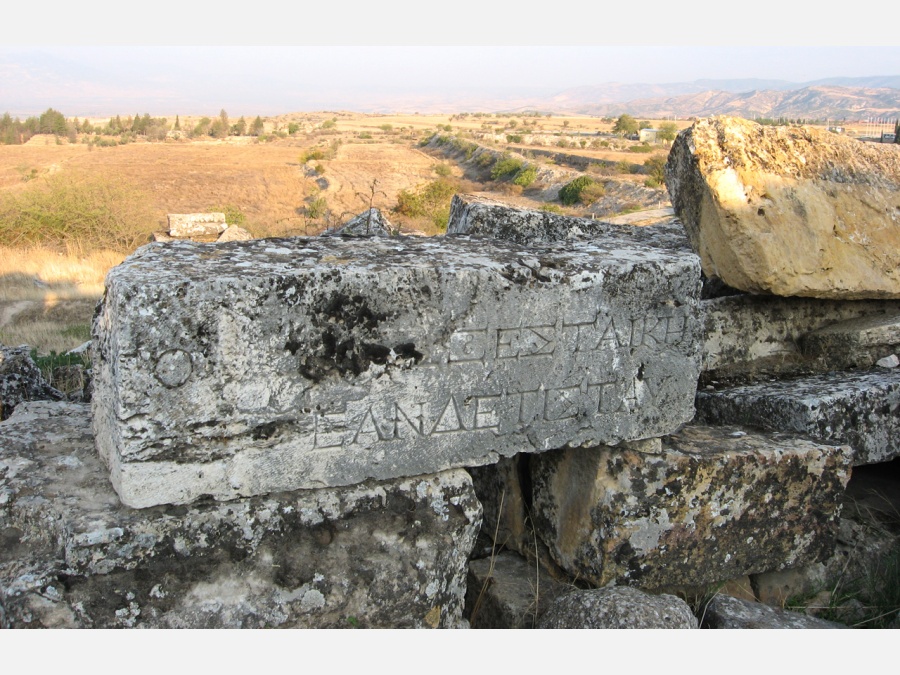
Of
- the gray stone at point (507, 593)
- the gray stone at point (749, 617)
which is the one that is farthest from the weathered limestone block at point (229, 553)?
the gray stone at point (749, 617)

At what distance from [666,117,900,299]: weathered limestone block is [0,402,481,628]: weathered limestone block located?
1.82m

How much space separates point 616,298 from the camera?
2.54m

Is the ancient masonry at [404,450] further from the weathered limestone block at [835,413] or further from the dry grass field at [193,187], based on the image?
the dry grass field at [193,187]

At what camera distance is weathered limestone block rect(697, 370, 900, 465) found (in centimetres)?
310

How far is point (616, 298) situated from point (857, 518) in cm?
184

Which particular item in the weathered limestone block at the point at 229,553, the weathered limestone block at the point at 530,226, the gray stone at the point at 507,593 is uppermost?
the weathered limestone block at the point at 530,226

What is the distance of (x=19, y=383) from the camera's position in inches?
151

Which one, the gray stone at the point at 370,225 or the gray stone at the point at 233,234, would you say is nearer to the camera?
the gray stone at the point at 370,225

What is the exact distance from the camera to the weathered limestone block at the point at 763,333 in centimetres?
373

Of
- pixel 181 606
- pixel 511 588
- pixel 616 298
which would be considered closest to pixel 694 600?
pixel 511 588

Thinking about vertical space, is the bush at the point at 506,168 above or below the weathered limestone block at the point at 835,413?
above

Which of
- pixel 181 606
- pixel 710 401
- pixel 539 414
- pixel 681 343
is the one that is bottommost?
pixel 181 606

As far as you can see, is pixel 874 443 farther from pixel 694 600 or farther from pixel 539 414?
pixel 539 414

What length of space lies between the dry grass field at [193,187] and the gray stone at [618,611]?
5.82 meters
